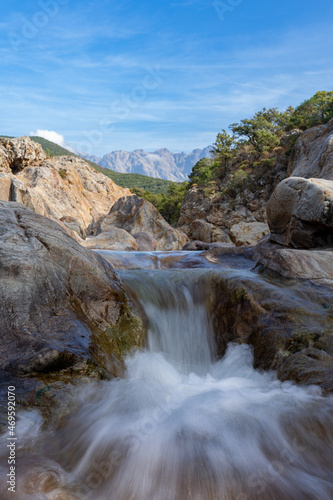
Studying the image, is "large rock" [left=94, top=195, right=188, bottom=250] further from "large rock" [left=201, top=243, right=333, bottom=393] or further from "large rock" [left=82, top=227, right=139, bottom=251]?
"large rock" [left=201, top=243, right=333, bottom=393]

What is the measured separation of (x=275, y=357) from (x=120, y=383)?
205 cm

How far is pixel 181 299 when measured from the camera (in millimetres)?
6000

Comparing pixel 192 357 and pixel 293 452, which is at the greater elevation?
pixel 293 452

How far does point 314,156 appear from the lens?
1391cm

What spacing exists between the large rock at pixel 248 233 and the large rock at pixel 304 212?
1257cm

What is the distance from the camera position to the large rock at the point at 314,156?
39.3ft

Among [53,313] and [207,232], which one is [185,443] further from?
[207,232]

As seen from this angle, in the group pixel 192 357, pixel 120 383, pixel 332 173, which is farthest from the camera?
pixel 332 173

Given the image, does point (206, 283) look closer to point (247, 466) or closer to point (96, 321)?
point (96, 321)

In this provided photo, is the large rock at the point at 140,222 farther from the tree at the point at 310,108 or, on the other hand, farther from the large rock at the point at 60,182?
the tree at the point at 310,108

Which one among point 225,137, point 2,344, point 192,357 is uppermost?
point 225,137

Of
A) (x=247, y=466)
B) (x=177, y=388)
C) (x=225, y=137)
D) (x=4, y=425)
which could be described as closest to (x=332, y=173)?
(x=177, y=388)

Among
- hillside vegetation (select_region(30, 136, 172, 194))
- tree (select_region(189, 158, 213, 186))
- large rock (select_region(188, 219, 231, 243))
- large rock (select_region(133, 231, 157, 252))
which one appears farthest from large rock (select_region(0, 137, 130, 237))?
hillside vegetation (select_region(30, 136, 172, 194))

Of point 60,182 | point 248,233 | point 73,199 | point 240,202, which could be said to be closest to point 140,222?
point 73,199
